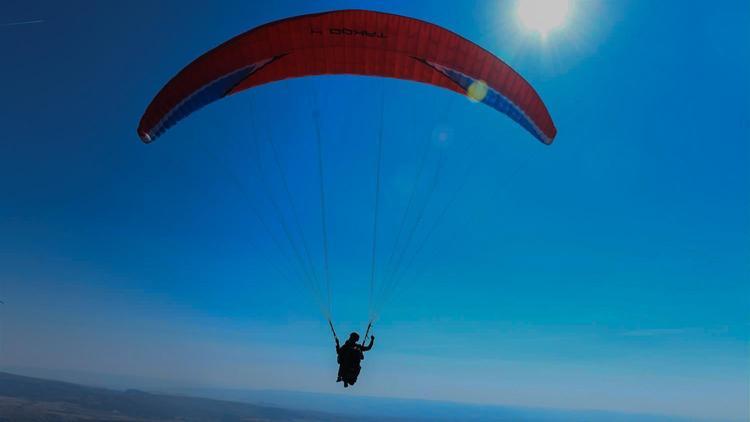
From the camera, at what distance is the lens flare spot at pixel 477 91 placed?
11078 mm

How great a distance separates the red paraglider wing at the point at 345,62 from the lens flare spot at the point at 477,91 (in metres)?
0.03

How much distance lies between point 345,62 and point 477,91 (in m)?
3.63

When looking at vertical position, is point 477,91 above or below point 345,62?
below

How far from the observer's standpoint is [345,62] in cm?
1124

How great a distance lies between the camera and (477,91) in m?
11.4

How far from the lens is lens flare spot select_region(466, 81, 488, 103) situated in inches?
436

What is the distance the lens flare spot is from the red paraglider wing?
0.09 feet

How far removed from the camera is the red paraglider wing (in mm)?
10016

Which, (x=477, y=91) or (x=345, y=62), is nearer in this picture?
(x=345, y=62)

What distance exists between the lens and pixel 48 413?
6954 inches

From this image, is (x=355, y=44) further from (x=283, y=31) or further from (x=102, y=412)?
(x=102, y=412)

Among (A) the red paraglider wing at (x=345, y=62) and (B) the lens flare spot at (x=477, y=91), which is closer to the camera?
(A) the red paraglider wing at (x=345, y=62)

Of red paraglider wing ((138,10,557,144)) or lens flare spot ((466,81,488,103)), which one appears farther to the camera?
lens flare spot ((466,81,488,103))

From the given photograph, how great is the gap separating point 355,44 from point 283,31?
1.76 meters
